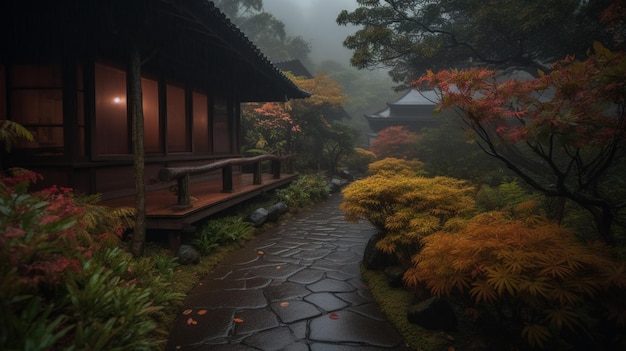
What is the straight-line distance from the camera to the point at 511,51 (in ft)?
37.8

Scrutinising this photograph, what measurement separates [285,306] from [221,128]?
932cm

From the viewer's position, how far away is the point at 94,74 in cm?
655

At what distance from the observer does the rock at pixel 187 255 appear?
17.1 ft

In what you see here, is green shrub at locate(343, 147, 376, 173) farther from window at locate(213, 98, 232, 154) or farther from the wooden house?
the wooden house

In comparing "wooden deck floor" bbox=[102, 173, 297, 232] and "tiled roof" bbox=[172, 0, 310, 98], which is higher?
"tiled roof" bbox=[172, 0, 310, 98]

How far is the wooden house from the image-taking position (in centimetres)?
519

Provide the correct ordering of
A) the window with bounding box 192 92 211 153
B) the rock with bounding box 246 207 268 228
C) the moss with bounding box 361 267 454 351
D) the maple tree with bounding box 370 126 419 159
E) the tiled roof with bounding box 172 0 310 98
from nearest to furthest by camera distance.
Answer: the moss with bounding box 361 267 454 351, the tiled roof with bounding box 172 0 310 98, the rock with bounding box 246 207 268 228, the window with bounding box 192 92 211 153, the maple tree with bounding box 370 126 419 159

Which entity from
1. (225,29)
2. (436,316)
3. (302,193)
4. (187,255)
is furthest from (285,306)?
(302,193)

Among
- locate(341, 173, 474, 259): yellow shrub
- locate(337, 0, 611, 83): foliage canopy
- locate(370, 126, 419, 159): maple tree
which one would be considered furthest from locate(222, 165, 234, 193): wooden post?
locate(370, 126, 419, 159): maple tree

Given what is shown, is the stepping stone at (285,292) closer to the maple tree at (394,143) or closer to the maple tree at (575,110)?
the maple tree at (575,110)

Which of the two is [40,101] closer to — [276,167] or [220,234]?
[220,234]

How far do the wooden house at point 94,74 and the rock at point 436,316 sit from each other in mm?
3924

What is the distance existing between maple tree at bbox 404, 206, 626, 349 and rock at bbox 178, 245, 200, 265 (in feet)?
11.9

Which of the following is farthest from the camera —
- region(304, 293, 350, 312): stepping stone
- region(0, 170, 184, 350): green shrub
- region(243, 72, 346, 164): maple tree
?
region(243, 72, 346, 164): maple tree
